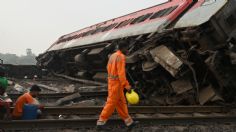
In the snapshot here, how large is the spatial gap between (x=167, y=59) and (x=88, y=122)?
3.22m

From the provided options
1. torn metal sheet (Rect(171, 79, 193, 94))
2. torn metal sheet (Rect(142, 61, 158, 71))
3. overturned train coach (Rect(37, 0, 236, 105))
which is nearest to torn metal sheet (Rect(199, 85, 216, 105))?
overturned train coach (Rect(37, 0, 236, 105))

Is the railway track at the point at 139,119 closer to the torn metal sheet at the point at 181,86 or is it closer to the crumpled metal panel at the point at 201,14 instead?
the torn metal sheet at the point at 181,86

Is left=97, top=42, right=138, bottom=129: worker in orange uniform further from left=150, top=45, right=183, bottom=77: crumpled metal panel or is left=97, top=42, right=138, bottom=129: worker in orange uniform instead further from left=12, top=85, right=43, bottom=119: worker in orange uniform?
left=150, top=45, right=183, bottom=77: crumpled metal panel

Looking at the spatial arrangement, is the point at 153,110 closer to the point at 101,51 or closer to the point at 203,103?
the point at 203,103

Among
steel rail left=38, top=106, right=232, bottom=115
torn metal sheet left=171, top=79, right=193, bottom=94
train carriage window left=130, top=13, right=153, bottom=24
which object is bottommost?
steel rail left=38, top=106, right=232, bottom=115

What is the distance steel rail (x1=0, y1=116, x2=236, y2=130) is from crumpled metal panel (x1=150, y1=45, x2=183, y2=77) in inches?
69.8

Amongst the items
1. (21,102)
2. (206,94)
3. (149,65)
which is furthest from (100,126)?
(149,65)

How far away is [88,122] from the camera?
23.1ft

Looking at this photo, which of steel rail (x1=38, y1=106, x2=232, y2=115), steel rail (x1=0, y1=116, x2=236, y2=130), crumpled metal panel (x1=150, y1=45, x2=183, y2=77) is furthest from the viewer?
crumpled metal panel (x1=150, y1=45, x2=183, y2=77)

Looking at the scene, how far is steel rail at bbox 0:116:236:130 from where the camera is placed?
6.62 meters

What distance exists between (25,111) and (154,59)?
399 cm

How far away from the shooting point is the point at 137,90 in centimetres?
1132

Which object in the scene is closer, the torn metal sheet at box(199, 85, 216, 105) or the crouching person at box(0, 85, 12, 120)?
the crouching person at box(0, 85, 12, 120)

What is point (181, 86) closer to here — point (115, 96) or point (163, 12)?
point (115, 96)
